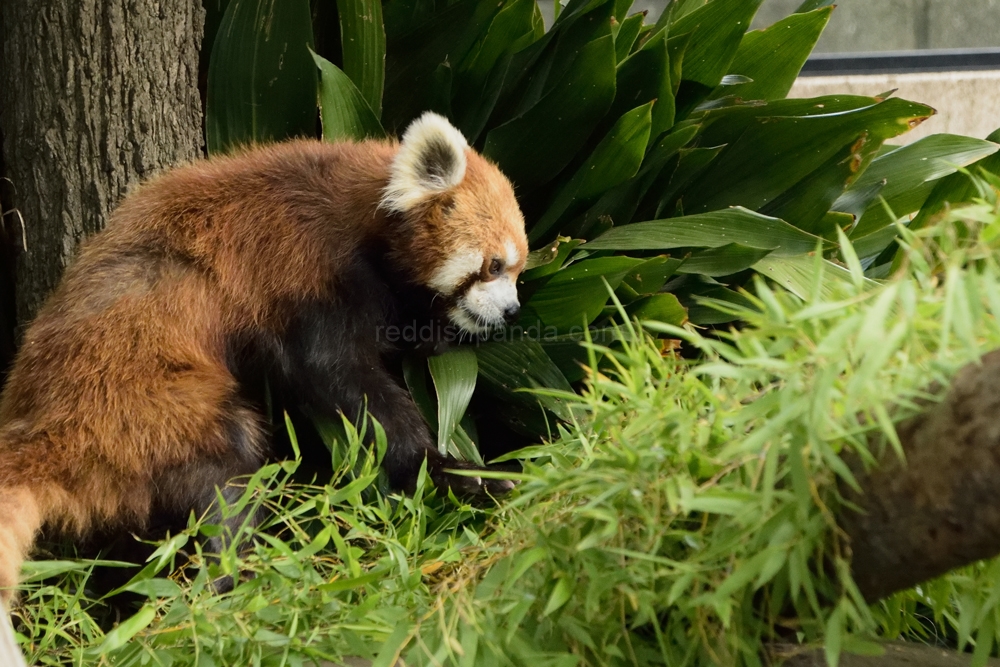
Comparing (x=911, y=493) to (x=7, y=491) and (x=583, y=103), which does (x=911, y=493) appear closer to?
(x=7, y=491)

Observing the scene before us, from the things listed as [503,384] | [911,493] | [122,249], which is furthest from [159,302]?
[911,493]

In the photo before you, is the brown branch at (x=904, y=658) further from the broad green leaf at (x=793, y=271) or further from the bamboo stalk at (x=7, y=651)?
the broad green leaf at (x=793, y=271)

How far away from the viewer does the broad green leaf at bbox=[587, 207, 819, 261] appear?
2.34 m

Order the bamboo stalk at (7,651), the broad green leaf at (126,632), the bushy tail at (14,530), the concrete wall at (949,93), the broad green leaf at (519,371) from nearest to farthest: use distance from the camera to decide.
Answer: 1. the bamboo stalk at (7,651)
2. the broad green leaf at (126,632)
3. the bushy tail at (14,530)
4. the broad green leaf at (519,371)
5. the concrete wall at (949,93)

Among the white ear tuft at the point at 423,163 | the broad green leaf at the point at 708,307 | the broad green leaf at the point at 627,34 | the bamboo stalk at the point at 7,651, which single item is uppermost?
the broad green leaf at the point at 627,34

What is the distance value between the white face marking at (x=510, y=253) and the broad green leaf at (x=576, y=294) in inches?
5.7

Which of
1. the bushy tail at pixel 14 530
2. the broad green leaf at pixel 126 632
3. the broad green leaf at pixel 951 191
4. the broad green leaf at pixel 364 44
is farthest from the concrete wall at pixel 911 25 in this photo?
the broad green leaf at pixel 126 632

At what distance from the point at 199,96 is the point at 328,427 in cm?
99

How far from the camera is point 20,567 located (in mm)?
1625

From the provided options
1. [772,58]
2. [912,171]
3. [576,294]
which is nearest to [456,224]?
[576,294]

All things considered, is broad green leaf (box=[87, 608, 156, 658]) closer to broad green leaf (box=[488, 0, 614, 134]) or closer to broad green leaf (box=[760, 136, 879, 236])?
broad green leaf (box=[488, 0, 614, 134])

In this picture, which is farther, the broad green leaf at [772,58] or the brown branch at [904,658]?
the broad green leaf at [772,58]

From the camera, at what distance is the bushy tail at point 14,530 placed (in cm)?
156

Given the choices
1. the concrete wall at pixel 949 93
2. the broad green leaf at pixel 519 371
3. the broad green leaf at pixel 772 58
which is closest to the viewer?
the broad green leaf at pixel 519 371
